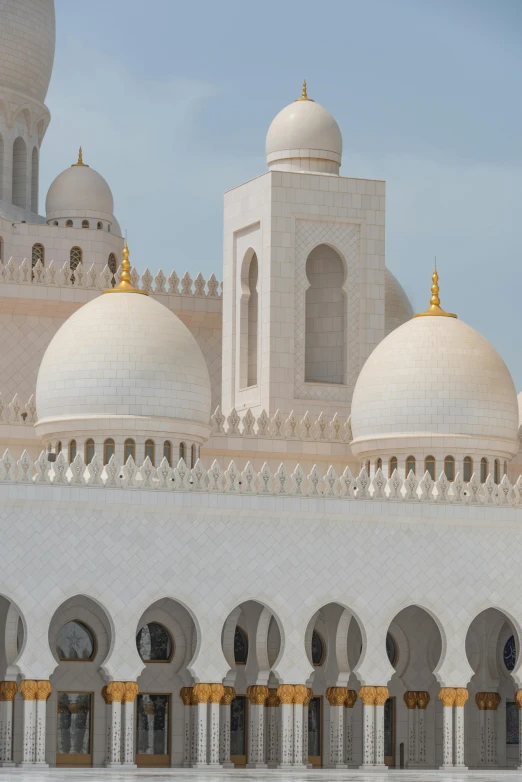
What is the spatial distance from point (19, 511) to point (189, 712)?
4764 mm

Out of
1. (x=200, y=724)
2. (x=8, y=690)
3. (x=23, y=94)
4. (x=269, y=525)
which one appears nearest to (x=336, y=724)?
(x=200, y=724)

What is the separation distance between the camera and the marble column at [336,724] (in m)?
31.4

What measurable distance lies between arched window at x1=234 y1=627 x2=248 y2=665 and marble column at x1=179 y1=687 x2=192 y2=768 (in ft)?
3.41

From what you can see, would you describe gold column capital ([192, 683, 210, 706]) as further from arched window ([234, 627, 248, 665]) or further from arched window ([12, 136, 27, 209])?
arched window ([12, 136, 27, 209])

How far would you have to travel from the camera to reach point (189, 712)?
32000 millimetres

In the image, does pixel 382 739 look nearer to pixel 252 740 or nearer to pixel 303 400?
pixel 252 740

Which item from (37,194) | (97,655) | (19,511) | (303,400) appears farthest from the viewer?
(37,194)

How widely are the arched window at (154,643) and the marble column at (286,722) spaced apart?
2.24m

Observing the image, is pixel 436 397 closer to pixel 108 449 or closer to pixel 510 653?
pixel 510 653

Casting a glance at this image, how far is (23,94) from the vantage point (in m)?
40.3

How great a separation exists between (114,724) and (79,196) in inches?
502

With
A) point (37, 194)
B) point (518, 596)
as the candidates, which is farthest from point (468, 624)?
point (37, 194)

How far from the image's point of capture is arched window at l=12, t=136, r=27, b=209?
40.3 m

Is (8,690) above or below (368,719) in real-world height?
above
